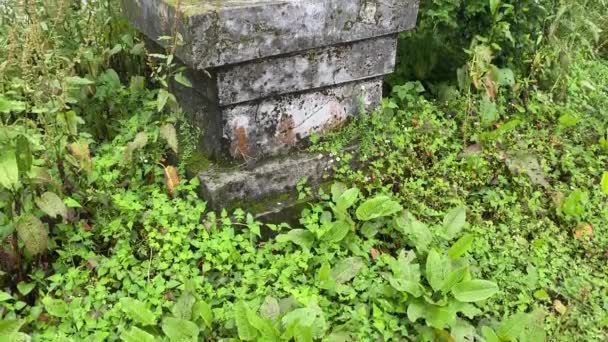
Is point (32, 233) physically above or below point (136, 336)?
above

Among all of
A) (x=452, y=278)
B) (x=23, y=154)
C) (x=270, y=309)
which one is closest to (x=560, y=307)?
(x=452, y=278)

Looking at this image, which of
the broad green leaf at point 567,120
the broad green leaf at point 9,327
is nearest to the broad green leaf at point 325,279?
the broad green leaf at point 9,327

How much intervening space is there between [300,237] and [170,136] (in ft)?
2.71

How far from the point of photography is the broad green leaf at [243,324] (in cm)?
237

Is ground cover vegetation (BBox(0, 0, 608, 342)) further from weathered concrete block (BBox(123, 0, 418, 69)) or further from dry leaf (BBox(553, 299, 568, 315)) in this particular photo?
weathered concrete block (BBox(123, 0, 418, 69))

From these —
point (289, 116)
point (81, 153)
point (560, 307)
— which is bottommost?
point (560, 307)

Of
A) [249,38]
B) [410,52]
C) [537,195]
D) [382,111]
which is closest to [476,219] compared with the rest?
[537,195]

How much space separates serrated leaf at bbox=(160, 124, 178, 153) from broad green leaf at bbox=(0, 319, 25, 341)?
105 cm

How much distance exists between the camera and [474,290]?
265 centimetres

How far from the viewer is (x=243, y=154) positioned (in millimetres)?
3039

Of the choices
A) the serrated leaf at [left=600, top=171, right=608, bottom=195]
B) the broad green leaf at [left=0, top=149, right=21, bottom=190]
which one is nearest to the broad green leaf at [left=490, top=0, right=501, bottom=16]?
the serrated leaf at [left=600, top=171, right=608, bottom=195]

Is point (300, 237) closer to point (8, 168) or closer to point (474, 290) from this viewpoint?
point (474, 290)

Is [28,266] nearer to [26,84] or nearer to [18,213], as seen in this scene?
[18,213]

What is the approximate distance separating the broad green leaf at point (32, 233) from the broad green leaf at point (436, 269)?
1727mm
